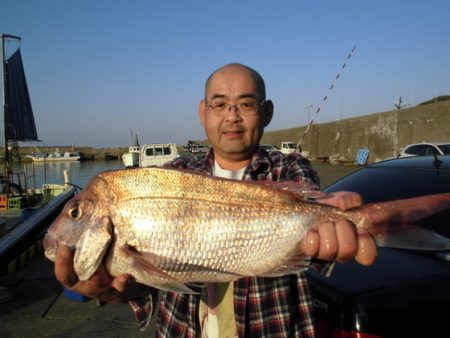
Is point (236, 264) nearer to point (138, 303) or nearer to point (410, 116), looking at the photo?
point (138, 303)

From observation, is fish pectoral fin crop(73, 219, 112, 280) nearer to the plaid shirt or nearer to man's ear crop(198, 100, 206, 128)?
the plaid shirt

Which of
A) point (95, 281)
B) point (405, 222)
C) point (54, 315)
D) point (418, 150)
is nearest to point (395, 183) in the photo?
point (405, 222)

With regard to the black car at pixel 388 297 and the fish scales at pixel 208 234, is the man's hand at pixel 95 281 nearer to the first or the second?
the fish scales at pixel 208 234

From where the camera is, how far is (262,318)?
2227mm

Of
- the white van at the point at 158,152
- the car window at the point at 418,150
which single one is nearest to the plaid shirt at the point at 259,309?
the car window at the point at 418,150

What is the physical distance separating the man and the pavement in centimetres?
261

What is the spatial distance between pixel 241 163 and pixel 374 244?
118cm

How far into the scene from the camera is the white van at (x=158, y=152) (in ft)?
88.8

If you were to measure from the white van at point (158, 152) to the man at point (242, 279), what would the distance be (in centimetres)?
2454

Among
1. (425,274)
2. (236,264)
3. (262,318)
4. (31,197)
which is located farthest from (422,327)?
(31,197)

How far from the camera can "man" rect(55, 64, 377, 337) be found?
2068 mm

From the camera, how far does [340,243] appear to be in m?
2.04

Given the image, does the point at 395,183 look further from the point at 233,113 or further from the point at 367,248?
the point at 233,113

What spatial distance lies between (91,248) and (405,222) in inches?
73.4
